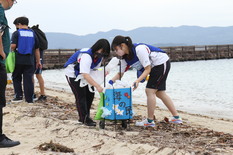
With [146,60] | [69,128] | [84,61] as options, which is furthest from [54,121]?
[146,60]

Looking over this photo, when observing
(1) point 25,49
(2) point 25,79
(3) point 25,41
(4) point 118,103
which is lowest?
(4) point 118,103

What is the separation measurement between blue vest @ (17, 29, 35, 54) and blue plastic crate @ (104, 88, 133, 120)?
2.56 m

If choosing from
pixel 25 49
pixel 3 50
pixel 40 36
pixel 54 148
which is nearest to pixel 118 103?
pixel 54 148

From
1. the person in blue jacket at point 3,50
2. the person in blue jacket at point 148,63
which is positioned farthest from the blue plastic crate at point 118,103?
the person in blue jacket at point 3,50

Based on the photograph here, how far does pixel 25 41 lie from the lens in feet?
21.9

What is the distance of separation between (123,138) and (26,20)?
364 centimetres

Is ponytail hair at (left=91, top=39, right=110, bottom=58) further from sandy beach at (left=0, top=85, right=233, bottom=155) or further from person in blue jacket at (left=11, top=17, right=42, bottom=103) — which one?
person in blue jacket at (left=11, top=17, right=42, bottom=103)

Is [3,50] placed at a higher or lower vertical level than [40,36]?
lower

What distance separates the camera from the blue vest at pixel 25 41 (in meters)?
6.65

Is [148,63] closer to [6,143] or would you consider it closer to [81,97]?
[81,97]

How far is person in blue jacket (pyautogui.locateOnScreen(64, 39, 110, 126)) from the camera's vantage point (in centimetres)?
468

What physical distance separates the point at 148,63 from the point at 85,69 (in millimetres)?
887

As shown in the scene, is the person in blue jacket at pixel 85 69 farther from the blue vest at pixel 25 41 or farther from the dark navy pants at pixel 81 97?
the blue vest at pixel 25 41

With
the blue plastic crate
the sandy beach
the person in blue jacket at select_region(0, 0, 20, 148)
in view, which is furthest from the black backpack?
the person in blue jacket at select_region(0, 0, 20, 148)
